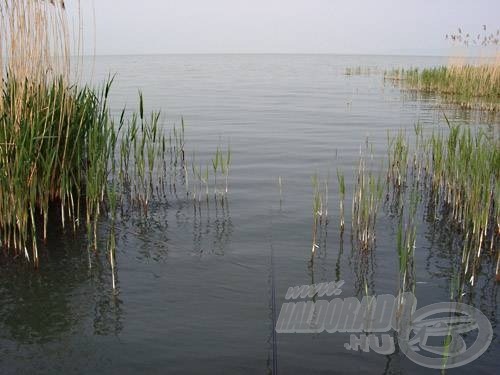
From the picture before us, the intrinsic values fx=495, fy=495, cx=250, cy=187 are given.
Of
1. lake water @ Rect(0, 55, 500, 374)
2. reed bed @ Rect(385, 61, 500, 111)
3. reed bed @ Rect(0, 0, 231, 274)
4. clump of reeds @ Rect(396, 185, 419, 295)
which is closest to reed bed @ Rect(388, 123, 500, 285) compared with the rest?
lake water @ Rect(0, 55, 500, 374)

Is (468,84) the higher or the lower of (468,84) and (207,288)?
the higher

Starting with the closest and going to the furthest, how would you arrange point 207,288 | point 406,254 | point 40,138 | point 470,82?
point 406,254, point 207,288, point 40,138, point 470,82

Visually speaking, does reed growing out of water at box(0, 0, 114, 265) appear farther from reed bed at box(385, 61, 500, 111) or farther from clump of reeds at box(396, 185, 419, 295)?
reed bed at box(385, 61, 500, 111)

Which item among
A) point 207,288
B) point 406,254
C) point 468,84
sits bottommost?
point 207,288

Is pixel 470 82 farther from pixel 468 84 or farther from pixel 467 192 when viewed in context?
pixel 467 192

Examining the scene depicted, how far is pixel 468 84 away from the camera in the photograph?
2183 centimetres

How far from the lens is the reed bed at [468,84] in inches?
776

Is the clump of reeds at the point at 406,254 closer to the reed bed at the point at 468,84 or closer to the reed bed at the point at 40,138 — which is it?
the reed bed at the point at 40,138

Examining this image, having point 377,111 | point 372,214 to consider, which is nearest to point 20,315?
point 372,214

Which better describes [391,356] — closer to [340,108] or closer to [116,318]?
[116,318]

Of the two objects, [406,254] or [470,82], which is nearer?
[406,254]

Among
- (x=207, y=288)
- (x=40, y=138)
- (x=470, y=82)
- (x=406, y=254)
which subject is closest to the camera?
(x=406, y=254)

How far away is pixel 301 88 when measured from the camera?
29719mm

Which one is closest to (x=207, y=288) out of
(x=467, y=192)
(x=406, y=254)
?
(x=406, y=254)
